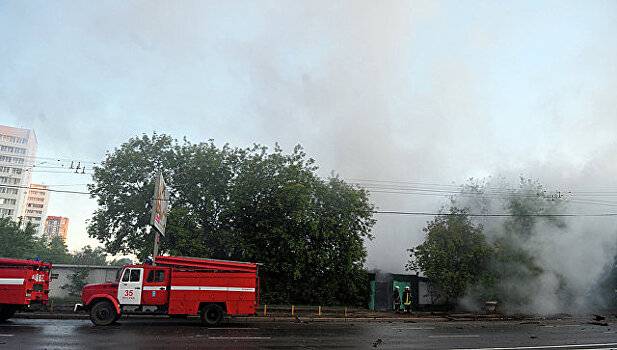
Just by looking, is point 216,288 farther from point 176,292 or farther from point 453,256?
point 453,256

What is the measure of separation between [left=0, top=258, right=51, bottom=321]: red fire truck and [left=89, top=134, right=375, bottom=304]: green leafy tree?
355 inches

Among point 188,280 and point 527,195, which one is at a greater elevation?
point 527,195

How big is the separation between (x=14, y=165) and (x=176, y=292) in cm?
11785

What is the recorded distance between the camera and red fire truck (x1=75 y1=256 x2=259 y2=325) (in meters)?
17.4

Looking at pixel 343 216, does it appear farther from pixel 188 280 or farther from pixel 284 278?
pixel 188 280

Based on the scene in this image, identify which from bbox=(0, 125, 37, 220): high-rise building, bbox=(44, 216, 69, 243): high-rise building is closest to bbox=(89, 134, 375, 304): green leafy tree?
bbox=(0, 125, 37, 220): high-rise building

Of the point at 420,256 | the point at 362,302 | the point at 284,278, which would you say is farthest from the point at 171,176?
the point at 420,256

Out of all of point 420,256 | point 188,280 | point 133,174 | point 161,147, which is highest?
point 161,147

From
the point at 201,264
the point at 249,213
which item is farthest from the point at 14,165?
the point at 201,264

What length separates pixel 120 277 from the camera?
17875 millimetres

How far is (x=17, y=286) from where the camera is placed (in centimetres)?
1736

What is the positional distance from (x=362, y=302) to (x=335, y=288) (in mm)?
2804

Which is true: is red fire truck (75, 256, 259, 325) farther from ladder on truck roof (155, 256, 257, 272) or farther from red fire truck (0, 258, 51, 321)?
red fire truck (0, 258, 51, 321)

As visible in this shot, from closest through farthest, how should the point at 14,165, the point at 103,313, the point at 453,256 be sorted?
1. the point at 103,313
2. the point at 453,256
3. the point at 14,165
